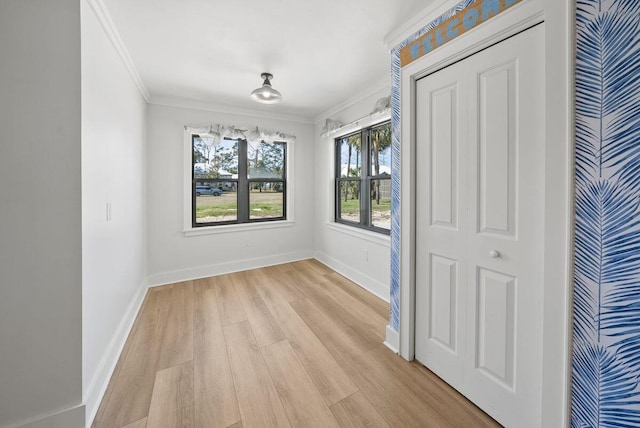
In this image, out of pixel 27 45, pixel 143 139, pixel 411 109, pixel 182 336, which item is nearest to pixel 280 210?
pixel 143 139

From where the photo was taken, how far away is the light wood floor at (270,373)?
55.1 inches

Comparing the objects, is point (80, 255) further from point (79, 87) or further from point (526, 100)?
point (526, 100)

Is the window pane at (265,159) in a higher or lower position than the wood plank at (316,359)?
higher

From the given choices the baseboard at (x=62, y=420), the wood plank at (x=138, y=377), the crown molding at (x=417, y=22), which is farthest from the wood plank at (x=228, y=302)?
the crown molding at (x=417, y=22)

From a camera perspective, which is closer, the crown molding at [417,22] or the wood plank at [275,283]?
the crown molding at [417,22]

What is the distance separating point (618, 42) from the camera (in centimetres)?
91

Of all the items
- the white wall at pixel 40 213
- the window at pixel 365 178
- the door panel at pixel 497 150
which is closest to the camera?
the white wall at pixel 40 213

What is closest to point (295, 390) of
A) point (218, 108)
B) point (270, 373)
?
point (270, 373)

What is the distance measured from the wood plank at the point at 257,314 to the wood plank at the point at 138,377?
764 mm

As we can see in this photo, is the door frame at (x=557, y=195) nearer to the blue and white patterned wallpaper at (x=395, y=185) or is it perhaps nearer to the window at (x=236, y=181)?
the blue and white patterned wallpaper at (x=395, y=185)

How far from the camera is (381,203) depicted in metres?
3.18

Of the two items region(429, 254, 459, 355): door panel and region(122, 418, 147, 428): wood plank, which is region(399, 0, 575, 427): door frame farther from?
region(122, 418, 147, 428): wood plank

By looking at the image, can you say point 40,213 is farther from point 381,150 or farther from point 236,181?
point 381,150

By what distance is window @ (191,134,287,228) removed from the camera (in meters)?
3.63
